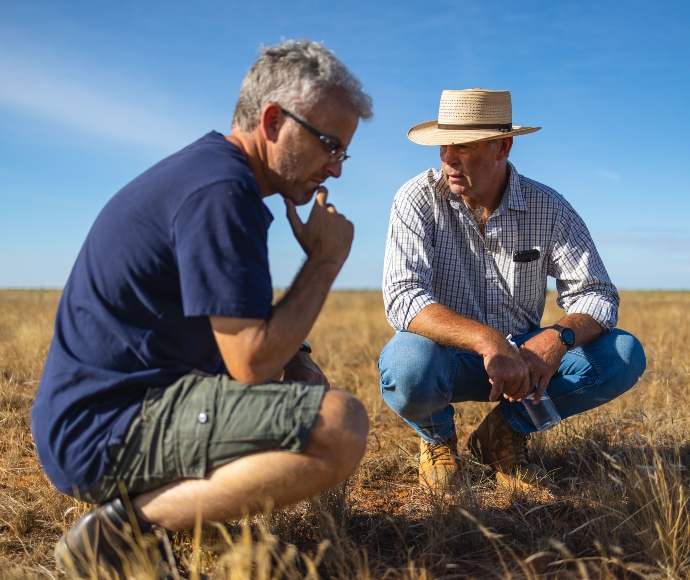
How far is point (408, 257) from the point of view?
12.4 ft

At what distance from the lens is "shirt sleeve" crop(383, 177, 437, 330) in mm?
3686

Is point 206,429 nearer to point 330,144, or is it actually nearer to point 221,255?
point 221,255

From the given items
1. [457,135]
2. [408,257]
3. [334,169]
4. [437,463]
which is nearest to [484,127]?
[457,135]

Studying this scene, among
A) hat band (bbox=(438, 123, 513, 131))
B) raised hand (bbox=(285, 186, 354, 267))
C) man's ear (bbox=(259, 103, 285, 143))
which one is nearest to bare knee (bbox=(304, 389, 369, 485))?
raised hand (bbox=(285, 186, 354, 267))

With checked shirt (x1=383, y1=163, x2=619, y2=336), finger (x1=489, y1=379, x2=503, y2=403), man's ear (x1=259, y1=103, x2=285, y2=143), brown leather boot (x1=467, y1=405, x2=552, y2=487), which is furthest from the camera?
checked shirt (x1=383, y1=163, x2=619, y2=336)

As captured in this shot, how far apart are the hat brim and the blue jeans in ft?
3.55

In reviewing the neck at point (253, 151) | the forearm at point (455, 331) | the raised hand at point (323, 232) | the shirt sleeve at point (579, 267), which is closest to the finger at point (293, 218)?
the raised hand at point (323, 232)

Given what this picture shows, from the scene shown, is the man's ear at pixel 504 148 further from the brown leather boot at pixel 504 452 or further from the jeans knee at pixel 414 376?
the brown leather boot at pixel 504 452

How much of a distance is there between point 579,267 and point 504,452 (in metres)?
1.13

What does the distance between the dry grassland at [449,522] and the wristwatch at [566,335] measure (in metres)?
0.61

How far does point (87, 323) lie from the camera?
7.63ft

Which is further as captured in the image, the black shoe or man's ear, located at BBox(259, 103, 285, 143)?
man's ear, located at BBox(259, 103, 285, 143)

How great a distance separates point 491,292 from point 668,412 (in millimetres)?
1640

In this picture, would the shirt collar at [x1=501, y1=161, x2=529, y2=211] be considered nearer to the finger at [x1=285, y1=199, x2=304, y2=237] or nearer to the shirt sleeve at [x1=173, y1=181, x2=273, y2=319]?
the finger at [x1=285, y1=199, x2=304, y2=237]
